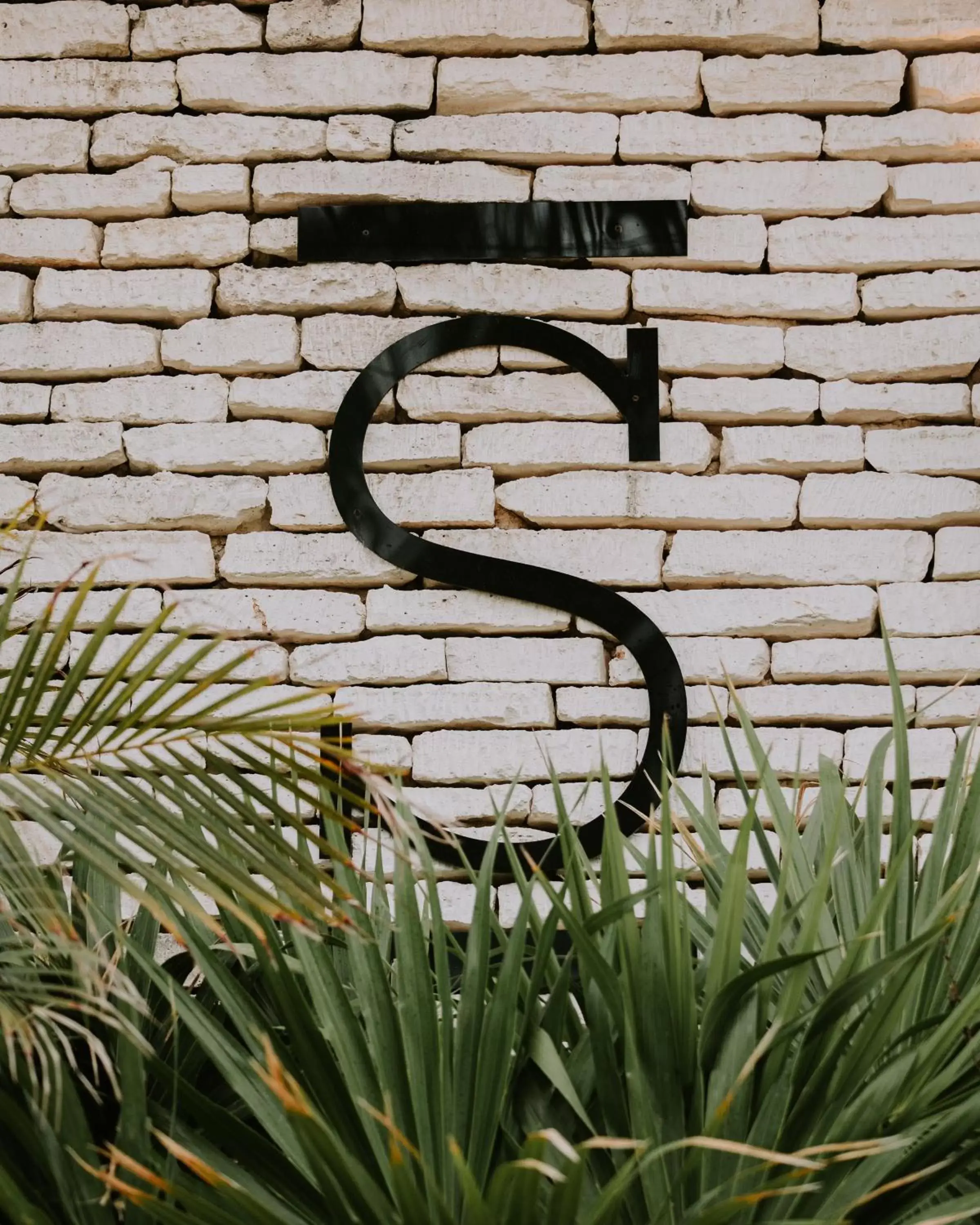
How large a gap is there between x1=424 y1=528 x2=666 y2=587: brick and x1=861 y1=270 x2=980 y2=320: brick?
378 millimetres

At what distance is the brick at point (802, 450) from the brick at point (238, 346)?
62 cm

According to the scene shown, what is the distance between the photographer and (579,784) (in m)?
1.45

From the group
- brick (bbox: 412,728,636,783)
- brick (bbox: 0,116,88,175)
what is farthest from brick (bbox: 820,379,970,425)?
brick (bbox: 0,116,88,175)

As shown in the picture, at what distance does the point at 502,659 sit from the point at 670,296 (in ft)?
1.84

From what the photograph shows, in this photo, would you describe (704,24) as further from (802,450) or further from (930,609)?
(930,609)

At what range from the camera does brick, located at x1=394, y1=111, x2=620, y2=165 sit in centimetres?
152

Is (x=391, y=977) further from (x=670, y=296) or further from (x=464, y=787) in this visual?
(x=670, y=296)

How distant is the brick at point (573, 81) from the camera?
4.99 feet

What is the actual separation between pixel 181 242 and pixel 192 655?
586 millimetres

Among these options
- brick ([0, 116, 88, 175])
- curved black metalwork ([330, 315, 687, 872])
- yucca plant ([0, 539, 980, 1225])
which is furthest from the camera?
brick ([0, 116, 88, 175])

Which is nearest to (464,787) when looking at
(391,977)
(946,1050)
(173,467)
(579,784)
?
(579,784)

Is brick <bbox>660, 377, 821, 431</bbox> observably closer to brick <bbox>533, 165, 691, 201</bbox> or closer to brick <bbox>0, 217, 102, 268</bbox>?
brick <bbox>533, 165, 691, 201</bbox>

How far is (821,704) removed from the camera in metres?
1.47

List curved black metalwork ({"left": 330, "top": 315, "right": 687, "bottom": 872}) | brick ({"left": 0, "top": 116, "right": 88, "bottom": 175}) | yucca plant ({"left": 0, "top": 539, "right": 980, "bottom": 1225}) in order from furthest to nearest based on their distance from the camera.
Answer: brick ({"left": 0, "top": 116, "right": 88, "bottom": 175}), curved black metalwork ({"left": 330, "top": 315, "right": 687, "bottom": 872}), yucca plant ({"left": 0, "top": 539, "right": 980, "bottom": 1225})
